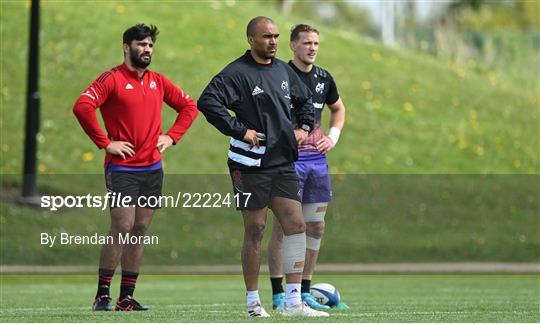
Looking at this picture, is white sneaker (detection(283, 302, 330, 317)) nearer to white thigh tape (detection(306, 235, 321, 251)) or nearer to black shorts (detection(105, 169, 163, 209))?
black shorts (detection(105, 169, 163, 209))

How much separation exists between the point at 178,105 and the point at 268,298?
379cm

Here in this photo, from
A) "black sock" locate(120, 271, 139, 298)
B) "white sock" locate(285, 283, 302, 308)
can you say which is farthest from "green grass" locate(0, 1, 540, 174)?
"white sock" locate(285, 283, 302, 308)

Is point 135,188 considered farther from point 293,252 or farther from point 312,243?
point 312,243

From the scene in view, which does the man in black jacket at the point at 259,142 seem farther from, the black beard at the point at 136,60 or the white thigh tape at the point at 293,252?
the black beard at the point at 136,60

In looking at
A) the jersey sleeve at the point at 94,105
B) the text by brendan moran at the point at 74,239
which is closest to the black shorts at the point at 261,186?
the jersey sleeve at the point at 94,105

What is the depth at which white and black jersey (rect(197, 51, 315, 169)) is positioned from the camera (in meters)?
9.93

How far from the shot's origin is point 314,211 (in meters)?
11.9

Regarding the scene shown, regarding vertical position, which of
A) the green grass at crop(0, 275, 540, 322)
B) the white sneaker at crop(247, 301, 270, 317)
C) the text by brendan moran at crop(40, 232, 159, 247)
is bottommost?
the text by brendan moran at crop(40, 232, 159, 247)

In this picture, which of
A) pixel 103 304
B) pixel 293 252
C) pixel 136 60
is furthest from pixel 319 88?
pixel 103 304

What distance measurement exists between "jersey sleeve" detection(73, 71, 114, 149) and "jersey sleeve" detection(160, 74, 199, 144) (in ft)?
1.93

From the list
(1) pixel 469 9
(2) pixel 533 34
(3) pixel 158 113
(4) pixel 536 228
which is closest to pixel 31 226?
(4) pixel 536 228

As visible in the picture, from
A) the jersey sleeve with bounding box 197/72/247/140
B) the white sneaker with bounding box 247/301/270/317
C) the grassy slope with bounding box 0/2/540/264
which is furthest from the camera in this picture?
the grassy slope with bounding box 0/2/540/264

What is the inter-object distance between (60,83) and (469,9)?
31718 mm

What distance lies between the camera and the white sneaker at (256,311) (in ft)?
32.9
